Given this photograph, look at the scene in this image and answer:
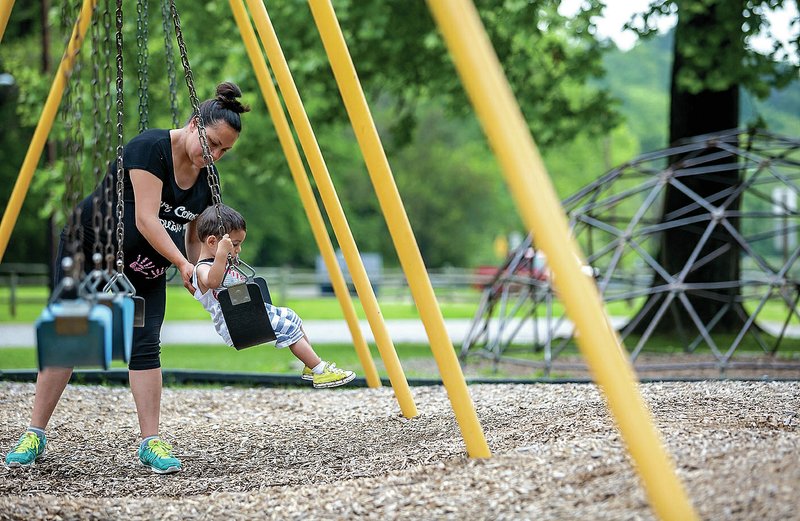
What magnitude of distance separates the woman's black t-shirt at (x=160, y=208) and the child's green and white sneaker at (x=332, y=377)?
3.09 ft

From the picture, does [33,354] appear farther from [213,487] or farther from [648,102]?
[648,102]

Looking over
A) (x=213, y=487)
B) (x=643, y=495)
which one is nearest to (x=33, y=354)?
(x=213, y=487)

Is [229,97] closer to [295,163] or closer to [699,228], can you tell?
[295,163]

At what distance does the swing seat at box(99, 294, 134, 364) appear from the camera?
3443 mm

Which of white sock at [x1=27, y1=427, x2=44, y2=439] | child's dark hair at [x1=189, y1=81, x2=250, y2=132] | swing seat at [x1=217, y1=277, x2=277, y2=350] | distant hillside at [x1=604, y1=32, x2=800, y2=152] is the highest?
distant hillside at [x1=604, y1=32, x2=800, y2=152]

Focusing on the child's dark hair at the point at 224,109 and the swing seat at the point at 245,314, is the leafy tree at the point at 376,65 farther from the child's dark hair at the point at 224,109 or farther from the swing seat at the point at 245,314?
the swing seat at the point at 245,314

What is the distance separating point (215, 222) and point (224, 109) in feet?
1.70

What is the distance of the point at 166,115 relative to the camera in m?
16.2

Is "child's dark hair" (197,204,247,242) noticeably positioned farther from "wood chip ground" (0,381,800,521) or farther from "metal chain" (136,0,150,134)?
"wood chip ground" (0,381,800,521)

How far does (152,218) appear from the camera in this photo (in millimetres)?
4180

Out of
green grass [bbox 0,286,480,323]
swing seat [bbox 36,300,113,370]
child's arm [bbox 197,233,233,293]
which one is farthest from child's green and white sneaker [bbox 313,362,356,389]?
green grass [bbox 0,286,480,323]

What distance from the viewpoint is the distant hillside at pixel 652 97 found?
54281 mm

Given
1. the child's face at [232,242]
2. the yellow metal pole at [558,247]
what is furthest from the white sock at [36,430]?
the yellow metal pole at [558,247]

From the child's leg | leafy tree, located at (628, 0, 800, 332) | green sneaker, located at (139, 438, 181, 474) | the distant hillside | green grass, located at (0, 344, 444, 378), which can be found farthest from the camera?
the distant hillside
